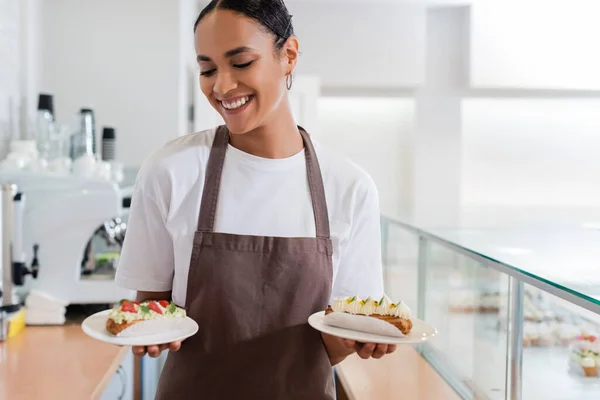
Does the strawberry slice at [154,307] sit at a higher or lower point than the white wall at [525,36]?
lower

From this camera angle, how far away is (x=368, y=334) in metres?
1.21

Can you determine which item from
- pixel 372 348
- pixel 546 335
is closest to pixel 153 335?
pixel 372 348

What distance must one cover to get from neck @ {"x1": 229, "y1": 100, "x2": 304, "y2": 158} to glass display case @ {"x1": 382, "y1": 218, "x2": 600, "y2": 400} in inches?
22.1

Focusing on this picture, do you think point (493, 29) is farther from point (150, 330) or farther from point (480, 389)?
point (150, 330)

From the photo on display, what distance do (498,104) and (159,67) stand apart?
8.89 ft

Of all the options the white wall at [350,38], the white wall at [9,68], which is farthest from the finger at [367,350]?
the white wall at [350,38]

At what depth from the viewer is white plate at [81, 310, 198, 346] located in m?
1.07

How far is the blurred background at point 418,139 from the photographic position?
1721 millimetres

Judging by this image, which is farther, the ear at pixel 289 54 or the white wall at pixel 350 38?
the white wall at pixel 350 38

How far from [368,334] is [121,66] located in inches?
95.3

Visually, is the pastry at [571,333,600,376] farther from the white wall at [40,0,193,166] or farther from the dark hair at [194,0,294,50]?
the white wall at [40,0,193,166]

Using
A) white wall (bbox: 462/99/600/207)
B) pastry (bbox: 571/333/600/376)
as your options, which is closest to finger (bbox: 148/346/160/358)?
pastry (bbox: 571/333/600/376)

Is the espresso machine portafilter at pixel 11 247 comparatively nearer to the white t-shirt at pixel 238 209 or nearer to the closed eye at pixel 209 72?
the white t-shirt at pixel 238 209

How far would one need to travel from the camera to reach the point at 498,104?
16.1 ft
